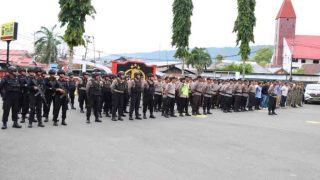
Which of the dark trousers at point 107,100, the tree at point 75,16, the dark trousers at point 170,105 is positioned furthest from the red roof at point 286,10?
the dark trousers at point 107,100

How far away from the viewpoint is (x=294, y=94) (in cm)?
2836

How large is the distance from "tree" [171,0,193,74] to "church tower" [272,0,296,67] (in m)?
83.9

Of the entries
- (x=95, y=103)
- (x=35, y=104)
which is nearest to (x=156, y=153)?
(x=35, y=104)

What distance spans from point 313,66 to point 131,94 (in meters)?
87.5

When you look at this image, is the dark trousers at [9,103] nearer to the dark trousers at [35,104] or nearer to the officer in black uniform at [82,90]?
the dark trousers at [35,104]

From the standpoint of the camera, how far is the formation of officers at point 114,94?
1307 centimetres

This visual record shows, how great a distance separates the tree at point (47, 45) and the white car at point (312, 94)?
46108 millimetres

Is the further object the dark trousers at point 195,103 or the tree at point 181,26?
the tree at point 181,26

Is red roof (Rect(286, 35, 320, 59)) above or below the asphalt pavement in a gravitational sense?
above

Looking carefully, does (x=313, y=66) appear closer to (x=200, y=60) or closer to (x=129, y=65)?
(x=200, y=60)

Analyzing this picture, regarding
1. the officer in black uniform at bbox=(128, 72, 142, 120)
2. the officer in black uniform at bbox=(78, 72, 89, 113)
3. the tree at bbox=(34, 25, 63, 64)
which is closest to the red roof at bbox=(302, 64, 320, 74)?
the tree at bbox=(34, 25, 63, 64)

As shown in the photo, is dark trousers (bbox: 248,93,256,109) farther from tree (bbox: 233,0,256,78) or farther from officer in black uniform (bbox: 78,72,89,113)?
tree (bbox: 233,0,256,78)

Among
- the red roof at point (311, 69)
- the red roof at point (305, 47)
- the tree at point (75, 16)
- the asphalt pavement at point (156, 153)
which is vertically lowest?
the asphalt pavement at point (156, 153)

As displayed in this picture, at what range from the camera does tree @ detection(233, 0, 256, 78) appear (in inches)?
1542
